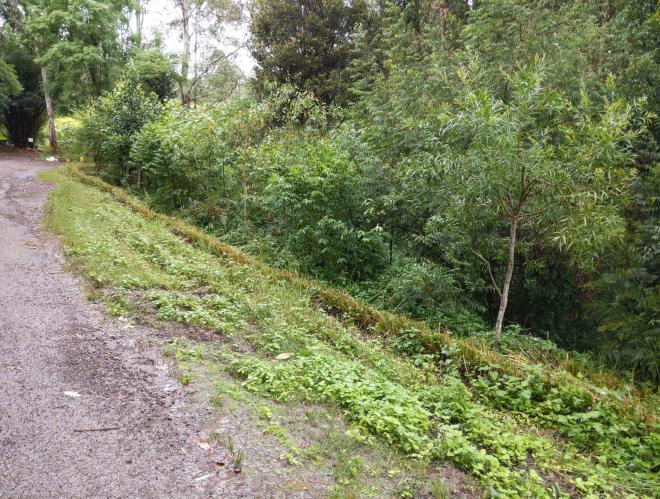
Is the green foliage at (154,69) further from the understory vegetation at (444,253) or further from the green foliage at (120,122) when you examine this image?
the understory vegetation at (444,253)

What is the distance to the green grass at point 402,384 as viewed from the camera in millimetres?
3119

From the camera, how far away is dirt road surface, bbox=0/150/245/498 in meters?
2.47

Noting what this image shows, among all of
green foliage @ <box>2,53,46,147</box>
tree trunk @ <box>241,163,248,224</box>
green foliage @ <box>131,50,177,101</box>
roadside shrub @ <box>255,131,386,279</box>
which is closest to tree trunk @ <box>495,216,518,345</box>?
roadside shrub @ <box>255,131,386,279</box>

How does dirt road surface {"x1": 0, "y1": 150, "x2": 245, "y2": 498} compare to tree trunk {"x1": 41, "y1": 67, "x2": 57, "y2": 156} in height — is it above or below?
below

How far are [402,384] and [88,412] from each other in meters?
2.56

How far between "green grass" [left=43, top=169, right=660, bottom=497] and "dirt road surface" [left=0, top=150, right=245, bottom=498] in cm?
49

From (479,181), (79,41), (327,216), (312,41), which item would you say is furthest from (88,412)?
(79,41)

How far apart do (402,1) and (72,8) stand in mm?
12178

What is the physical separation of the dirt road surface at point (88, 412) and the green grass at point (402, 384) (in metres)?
0.49

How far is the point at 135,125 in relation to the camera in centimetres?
1362

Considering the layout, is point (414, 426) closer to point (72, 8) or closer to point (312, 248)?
point (312, 248)

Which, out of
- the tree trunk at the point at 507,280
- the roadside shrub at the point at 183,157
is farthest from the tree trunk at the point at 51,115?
the tree trunk at the point at 507,280

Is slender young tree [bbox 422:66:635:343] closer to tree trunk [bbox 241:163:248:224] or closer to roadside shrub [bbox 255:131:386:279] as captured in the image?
roadside shrub [bbox 255:131:386:279]

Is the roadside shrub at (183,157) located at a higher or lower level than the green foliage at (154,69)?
lower
